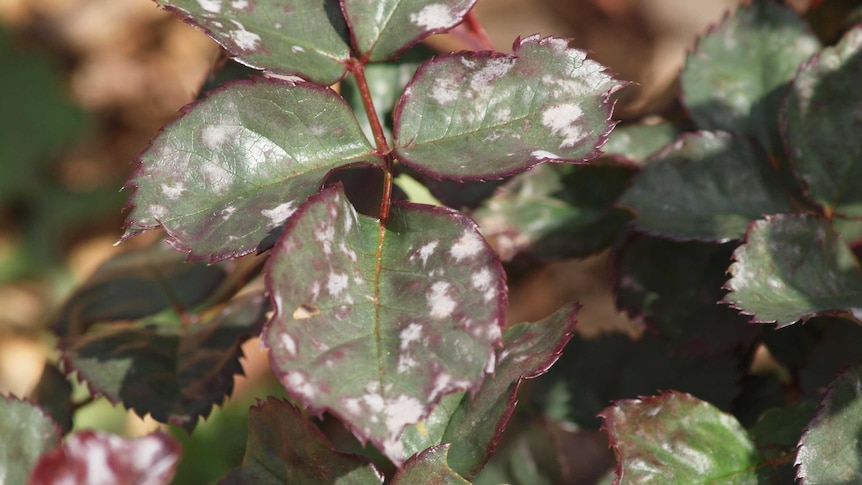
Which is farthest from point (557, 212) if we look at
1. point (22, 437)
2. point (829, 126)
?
point (22, 437)

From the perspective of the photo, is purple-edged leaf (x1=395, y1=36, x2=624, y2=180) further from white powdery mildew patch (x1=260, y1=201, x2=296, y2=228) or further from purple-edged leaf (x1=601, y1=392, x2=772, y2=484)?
purple-edged leaf (x1=601, y1=392, x2=772, y2=484)

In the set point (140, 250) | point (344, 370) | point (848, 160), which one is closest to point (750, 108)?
point (848, 160)

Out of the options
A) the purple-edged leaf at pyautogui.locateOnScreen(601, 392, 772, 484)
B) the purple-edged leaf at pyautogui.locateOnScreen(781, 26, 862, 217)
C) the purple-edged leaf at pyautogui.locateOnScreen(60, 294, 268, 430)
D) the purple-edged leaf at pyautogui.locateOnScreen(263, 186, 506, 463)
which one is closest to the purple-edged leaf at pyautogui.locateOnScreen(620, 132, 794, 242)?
the purple-edged leaf at pyautogui.locateOnScreen(781, 26, 862, 217)

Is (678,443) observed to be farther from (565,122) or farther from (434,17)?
(434,17)

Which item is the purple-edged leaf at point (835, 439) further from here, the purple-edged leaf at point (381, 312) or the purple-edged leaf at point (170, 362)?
the purple-edged leaf at point (170, 362)

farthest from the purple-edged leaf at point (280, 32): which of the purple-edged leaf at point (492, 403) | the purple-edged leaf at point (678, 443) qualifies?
the purple-edged leaf at point (678, 443)
